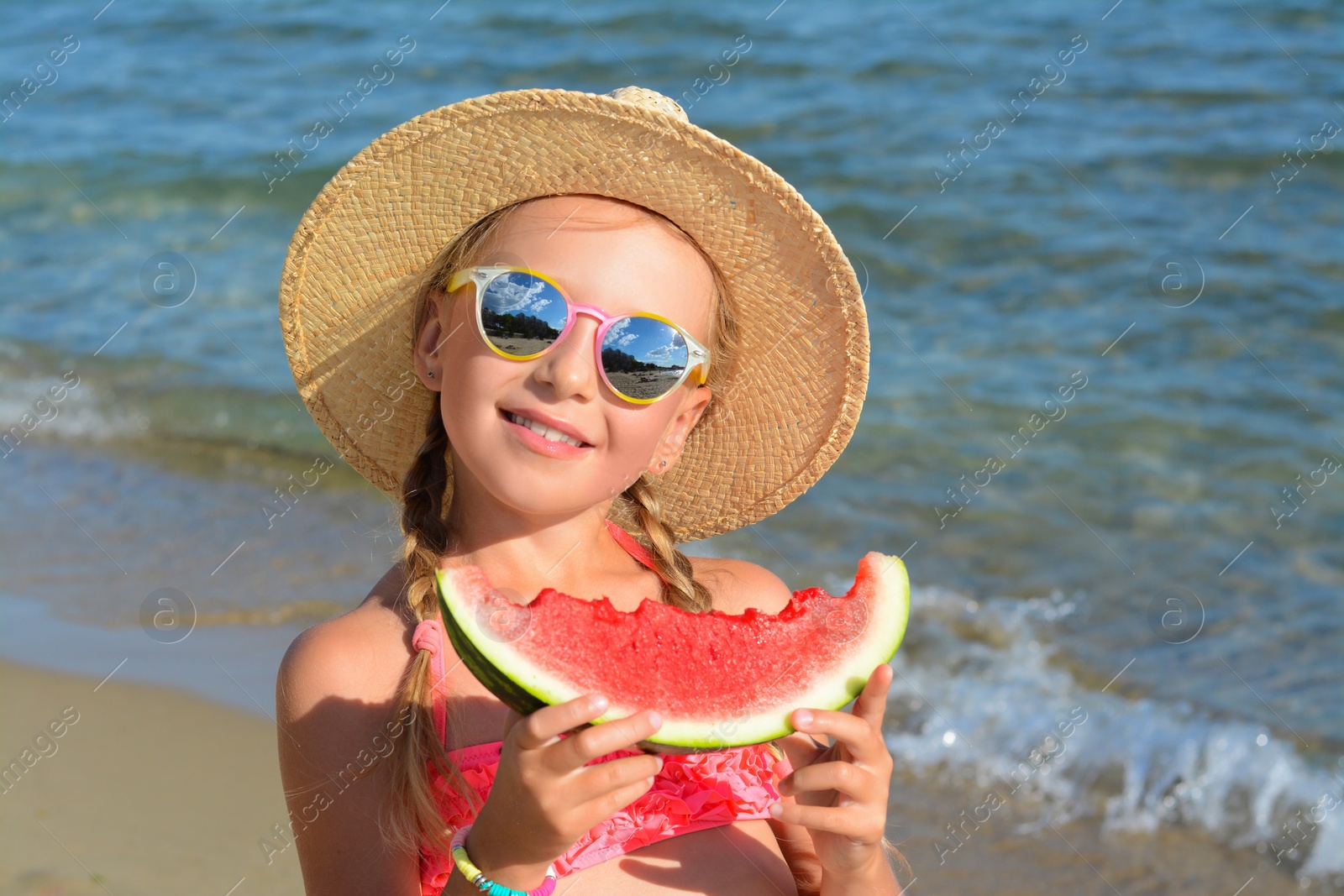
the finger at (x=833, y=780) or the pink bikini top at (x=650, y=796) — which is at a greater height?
the finger at (x=833, y=780)

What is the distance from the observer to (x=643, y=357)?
2350 millimetres

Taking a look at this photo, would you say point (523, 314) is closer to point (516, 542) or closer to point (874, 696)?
point (516, 542)

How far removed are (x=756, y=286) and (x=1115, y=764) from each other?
111 inches

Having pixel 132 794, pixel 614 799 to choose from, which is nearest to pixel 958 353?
pixel 132 794

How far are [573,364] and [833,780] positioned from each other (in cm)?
89

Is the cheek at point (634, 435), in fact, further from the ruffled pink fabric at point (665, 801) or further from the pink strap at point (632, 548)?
the ruffled pink fabric at point (665, 801)

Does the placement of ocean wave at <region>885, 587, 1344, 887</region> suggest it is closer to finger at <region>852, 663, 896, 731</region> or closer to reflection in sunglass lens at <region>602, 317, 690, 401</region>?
finger at <region>852, 663, 896, 731</region>

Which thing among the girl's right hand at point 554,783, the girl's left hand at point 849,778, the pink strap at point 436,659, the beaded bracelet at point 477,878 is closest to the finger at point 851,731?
the girl's left hand at point 849,778

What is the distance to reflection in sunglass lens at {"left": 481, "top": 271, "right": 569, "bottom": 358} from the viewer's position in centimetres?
231

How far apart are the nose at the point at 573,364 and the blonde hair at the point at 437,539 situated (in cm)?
36

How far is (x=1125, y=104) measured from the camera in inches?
402

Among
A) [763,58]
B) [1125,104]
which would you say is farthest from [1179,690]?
[763,58]

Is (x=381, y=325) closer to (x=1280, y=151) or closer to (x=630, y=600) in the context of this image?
(x=630, y=600)

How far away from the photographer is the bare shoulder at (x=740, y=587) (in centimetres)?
287
